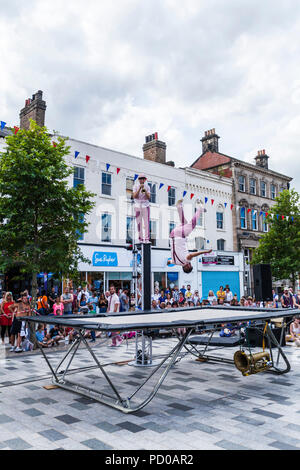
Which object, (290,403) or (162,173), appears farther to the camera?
(162,173)

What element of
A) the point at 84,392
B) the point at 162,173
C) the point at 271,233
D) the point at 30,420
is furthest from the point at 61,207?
the point at 271,233

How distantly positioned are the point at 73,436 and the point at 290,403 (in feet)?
10.4

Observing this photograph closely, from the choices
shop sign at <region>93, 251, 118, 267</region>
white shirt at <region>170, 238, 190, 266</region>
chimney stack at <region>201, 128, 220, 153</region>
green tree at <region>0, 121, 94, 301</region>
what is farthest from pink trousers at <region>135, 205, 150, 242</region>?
chimney stack at <region>201, 128, 220, 153</region>

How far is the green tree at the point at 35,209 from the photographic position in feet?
35.6

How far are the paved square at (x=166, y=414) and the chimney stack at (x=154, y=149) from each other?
1899cm

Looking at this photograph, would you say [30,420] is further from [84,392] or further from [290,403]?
[290,403]

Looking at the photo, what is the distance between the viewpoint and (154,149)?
979 inches

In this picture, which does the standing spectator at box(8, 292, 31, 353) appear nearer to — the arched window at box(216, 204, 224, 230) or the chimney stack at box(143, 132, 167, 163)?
the chimney stack at box(143, 132, 167, 163)

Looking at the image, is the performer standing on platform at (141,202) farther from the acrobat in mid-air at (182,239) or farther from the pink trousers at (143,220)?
the acrobat in mid-air at (182,239)

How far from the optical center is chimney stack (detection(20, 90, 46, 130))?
19250mm

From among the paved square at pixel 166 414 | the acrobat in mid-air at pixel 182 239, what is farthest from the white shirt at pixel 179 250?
the paved square at pixel 166 414

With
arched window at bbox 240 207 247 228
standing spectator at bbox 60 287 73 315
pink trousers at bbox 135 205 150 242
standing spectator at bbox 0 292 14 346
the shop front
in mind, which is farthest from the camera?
arched window at bbox 240 207 247 228

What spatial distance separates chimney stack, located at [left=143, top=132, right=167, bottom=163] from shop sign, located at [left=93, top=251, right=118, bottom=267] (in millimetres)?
7739

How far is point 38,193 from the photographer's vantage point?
429 inches
